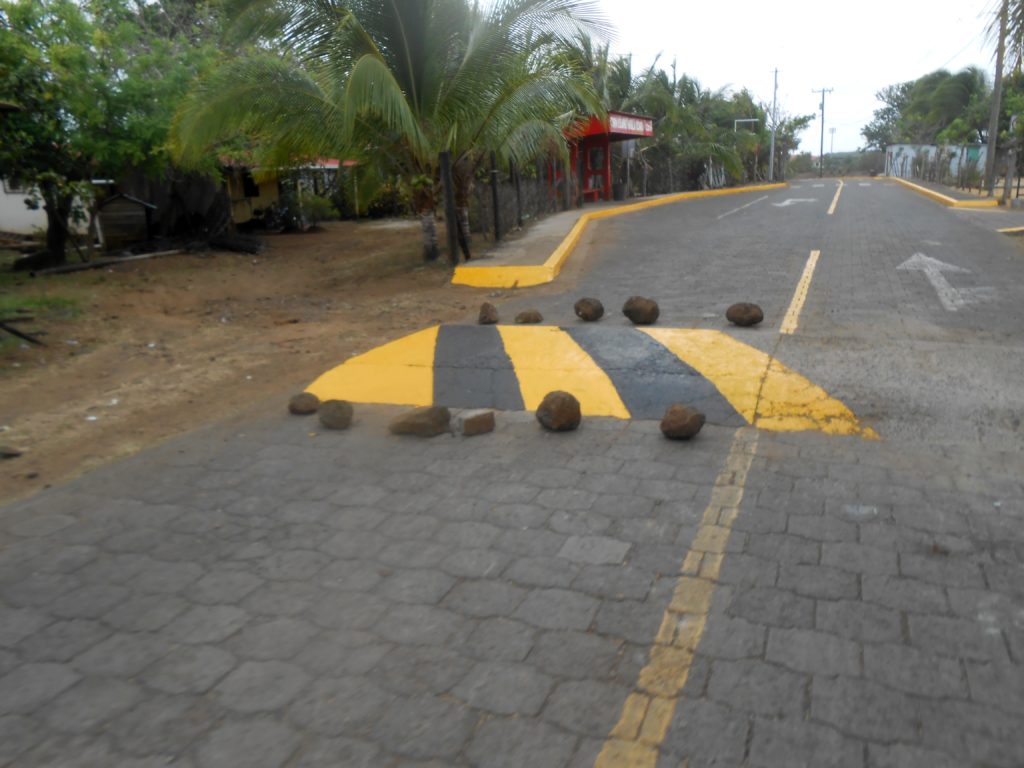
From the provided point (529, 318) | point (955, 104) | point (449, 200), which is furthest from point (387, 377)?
point (955, 104)

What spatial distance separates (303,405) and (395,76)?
7.92 meters

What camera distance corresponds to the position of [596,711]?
2.71 metres

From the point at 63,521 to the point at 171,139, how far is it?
9465 mm

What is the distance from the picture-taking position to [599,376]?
6.73 m

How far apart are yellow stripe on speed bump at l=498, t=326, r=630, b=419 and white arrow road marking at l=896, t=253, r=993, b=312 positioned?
440 centimetres

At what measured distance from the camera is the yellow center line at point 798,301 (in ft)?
26.2

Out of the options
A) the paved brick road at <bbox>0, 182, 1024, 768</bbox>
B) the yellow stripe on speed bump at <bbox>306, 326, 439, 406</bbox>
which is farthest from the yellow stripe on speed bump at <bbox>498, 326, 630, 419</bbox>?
the yellow stripe on speed bump at <bbox>306, 326, 439, 406</bbox>

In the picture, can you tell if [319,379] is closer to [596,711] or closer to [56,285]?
[596,711]

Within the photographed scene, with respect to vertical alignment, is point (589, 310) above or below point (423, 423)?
above

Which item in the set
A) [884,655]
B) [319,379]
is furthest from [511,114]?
[884,655]

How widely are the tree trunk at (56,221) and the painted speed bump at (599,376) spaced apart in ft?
28.5

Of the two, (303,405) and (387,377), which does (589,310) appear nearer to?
(387,377)

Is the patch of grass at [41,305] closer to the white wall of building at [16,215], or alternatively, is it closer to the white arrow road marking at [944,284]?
the white wall of building at [16,215]

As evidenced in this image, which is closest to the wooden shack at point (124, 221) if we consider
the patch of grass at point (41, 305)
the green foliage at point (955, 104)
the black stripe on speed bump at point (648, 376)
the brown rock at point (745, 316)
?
the patch of grass at point (41, 305)
